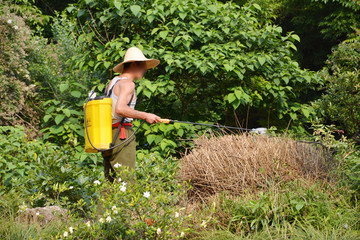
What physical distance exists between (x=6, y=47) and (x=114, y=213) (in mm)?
4771

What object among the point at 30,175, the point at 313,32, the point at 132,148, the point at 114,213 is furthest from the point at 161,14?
the point at 313,32

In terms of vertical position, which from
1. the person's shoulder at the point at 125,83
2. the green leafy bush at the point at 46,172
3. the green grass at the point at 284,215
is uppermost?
the person's shoulder at the point at 125,83

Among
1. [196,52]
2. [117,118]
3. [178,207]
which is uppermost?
[196,52]

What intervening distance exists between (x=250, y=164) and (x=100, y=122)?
1.60 meters

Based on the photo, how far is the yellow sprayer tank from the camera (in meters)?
3.91

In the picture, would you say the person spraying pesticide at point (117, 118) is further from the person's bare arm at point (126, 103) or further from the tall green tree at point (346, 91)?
the tall green tree at point (346, 91)

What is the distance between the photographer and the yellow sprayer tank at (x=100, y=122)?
3912mm

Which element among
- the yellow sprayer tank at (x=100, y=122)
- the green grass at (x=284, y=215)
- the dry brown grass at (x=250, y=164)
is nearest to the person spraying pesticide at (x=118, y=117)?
the yellow sprayer tank at (x=100, y=122)

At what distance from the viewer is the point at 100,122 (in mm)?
3916

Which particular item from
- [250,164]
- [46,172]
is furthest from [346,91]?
[46,172]

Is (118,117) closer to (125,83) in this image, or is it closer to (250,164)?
(125,83)

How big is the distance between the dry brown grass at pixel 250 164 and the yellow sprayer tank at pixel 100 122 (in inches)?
43.1

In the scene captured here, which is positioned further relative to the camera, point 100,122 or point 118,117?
point 118,117

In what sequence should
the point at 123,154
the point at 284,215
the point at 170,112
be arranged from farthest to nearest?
the point at 170,112 < the point at 123,154 < the point at 284,215
